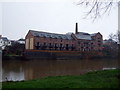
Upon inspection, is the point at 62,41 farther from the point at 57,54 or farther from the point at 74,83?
the point at 74,83

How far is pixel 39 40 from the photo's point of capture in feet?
138

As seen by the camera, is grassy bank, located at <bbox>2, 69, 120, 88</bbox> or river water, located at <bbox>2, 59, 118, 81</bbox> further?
river water, located at <bbox>2, 59, 118, 81</bbox>

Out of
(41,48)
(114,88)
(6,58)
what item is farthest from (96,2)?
(41,48)

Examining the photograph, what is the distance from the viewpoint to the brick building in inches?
1663

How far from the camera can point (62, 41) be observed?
46469mm

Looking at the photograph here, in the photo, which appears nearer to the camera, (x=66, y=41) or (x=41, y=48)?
(x=41, y=48)

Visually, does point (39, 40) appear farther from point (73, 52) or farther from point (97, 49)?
point (97, 49)

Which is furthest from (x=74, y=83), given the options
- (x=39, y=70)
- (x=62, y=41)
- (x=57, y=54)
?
(x=62, y=41)

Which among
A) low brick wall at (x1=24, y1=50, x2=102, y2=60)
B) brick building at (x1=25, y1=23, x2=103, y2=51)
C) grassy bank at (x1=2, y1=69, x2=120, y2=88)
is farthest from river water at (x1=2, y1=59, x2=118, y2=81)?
brick building at (x1=25, y1=23, x2=103, y2=51)

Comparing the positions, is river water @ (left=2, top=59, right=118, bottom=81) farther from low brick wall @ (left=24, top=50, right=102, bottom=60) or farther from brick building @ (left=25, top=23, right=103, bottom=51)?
brick building @ (left=25, top=23, right=103, bottom=51)

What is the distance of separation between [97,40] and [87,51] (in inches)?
305

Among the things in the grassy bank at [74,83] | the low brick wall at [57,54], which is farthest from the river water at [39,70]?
the low brick wall at [57,54]

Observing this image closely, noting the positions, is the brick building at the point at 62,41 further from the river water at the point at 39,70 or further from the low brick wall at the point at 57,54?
→ the river water at the point at 39,70

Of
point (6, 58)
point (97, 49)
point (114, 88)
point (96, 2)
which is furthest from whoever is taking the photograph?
point (97, 49)
